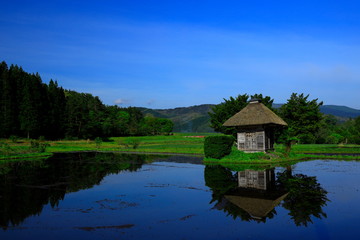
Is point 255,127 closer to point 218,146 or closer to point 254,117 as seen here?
point 254,117

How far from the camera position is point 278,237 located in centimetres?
946

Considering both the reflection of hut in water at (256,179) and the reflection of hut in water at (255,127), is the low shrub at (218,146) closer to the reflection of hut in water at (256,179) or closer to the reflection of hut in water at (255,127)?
the reflection of hut in water at (255,127)

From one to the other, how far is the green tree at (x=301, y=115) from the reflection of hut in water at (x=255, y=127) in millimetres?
17648

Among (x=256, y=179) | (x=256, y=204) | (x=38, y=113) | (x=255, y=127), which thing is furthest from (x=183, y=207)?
(x=38, y=113)

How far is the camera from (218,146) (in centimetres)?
3142

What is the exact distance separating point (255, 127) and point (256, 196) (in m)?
20.9

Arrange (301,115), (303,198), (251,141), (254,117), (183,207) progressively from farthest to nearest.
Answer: (301,115)
(251,141)
(254,117)
(303,198)
(183,207)

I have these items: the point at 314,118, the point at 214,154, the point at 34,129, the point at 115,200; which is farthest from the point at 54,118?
the point at 115,200

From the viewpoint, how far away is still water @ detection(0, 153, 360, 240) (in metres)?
10.0

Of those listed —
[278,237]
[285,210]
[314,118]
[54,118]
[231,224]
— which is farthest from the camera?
[54,118]

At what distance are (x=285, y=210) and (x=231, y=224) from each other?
3.17 m

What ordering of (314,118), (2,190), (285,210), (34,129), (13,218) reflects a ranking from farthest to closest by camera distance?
(34,129)
(314,118)
(2,190)
(285,210)
(13,218)

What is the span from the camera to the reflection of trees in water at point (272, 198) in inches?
469

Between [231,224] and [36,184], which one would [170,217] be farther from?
[36,184]
